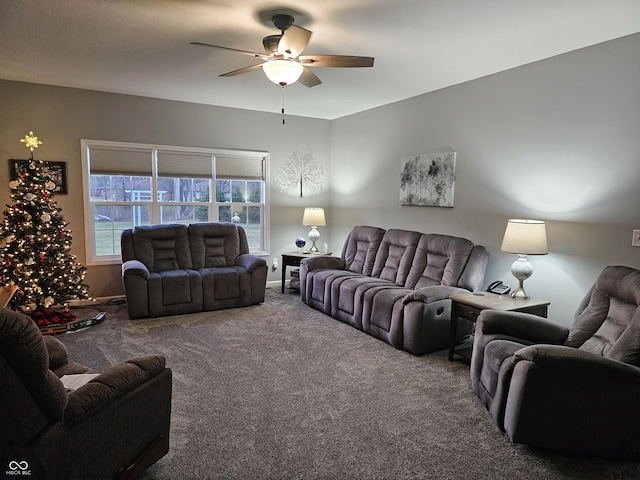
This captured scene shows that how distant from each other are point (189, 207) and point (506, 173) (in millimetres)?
4174

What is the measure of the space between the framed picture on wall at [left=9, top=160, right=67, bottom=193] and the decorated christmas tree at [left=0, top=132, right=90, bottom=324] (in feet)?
0.77

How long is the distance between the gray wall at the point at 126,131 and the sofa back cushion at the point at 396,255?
2.00 metres

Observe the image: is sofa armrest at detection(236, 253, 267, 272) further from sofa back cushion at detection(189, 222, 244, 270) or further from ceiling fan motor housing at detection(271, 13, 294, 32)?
ceiling fan motor housing at detection(271, 13, 294, 32)

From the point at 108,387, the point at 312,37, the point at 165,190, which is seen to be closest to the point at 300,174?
the point at 165,190

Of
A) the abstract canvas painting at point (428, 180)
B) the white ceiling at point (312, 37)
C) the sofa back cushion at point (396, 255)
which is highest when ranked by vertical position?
the white ceiling at point (312, 37)

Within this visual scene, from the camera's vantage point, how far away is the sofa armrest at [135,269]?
180 inches

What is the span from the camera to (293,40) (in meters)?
2.71

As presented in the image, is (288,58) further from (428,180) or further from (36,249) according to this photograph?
(36,249)

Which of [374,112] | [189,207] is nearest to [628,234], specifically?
Result: [374,112]

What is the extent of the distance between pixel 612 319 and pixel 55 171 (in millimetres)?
5748

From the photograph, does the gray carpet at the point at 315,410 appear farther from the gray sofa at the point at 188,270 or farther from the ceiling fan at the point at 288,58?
the ceiling fan at the point at 288,58

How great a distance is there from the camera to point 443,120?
4.73 metres

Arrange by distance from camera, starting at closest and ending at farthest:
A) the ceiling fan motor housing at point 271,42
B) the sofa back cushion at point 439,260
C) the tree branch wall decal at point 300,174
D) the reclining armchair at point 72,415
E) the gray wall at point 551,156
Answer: the reclining armchair at point 72,415 < the ceiling fan motor housing at point 271,42 < the gray wall at point 551,156 < the sofa back cushion at point 439,260 < the tree branch wall decal at point 300,174

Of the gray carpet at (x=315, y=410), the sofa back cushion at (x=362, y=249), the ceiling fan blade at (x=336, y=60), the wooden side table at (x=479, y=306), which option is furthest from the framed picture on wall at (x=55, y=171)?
the wooden side table at (x=479, y=306)
